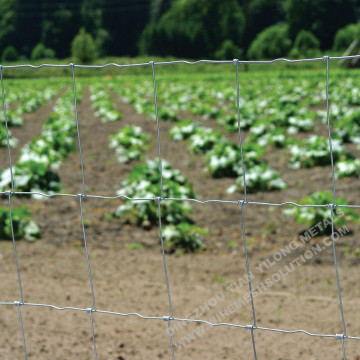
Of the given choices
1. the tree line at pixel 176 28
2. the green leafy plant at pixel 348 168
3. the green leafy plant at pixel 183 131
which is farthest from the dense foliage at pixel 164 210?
the tree line at pixel 176 28

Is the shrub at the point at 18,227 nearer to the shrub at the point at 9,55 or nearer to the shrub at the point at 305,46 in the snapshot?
the shrub at the point at 305,46

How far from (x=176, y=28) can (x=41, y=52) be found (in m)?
18.3

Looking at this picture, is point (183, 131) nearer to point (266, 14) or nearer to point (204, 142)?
point (204, 142)

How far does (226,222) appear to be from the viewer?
6.12 meters

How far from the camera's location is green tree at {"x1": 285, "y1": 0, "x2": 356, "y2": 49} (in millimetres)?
73975

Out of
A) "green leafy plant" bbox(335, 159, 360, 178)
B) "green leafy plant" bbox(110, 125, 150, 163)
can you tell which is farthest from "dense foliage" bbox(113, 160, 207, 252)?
"green leafy plant" bbox(110, 125, 150, 163)

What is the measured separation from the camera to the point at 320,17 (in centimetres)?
7500

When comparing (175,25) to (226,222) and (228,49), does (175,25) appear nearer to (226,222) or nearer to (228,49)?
(228,49)

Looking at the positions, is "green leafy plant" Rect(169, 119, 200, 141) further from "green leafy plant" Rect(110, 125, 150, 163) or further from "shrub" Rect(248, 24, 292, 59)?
"shrub" Rect(248, 24, 292, 59)

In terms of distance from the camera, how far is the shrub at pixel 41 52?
3305 inches

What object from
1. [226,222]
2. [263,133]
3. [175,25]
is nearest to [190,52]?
[175,25]

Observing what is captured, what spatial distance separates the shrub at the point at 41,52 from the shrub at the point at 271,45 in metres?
28.1

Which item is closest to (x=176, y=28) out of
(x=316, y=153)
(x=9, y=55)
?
(x=9, y=55)

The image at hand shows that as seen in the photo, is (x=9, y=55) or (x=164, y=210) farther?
(x=9, y=55)
